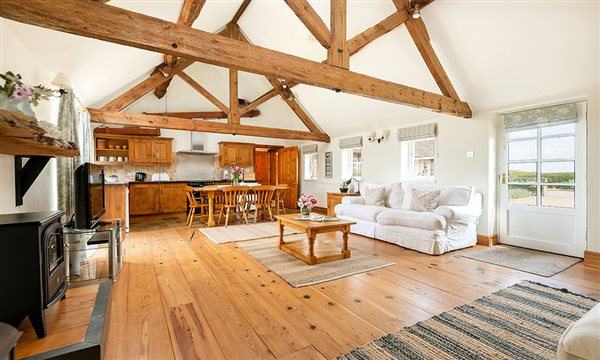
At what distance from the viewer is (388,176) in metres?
5.83

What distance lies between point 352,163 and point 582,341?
623 centimetres

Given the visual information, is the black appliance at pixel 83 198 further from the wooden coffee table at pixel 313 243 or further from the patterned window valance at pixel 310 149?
the patterned window valance at pixel 310 149

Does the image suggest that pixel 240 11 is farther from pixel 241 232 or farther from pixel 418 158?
pixel 418 158

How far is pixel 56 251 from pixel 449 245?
4271 millimetres

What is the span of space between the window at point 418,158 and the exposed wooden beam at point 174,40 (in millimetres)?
2276

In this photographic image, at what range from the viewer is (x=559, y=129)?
3.72 m

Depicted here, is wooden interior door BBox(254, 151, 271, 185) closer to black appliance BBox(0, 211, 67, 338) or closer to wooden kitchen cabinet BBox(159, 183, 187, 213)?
wooden kitchen cabinet BBox(159, 183, 187, 213)

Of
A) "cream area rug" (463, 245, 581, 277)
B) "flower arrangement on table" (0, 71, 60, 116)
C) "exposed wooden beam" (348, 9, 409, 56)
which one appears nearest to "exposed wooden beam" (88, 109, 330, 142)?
"exposed wooden beam" (348, 9, 409, 56)

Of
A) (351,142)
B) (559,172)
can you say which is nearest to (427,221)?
(559,172)

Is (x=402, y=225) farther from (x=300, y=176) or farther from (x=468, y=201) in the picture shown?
(x=300, y=176)

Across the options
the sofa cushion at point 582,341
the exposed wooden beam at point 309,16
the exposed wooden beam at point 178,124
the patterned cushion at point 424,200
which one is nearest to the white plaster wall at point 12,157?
the exposed wooden beam at point 178,124

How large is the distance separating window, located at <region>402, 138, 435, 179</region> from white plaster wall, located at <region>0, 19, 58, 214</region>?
553cm

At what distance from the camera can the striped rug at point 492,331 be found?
5.38 feet

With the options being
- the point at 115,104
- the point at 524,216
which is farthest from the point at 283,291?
the point at 115,104
